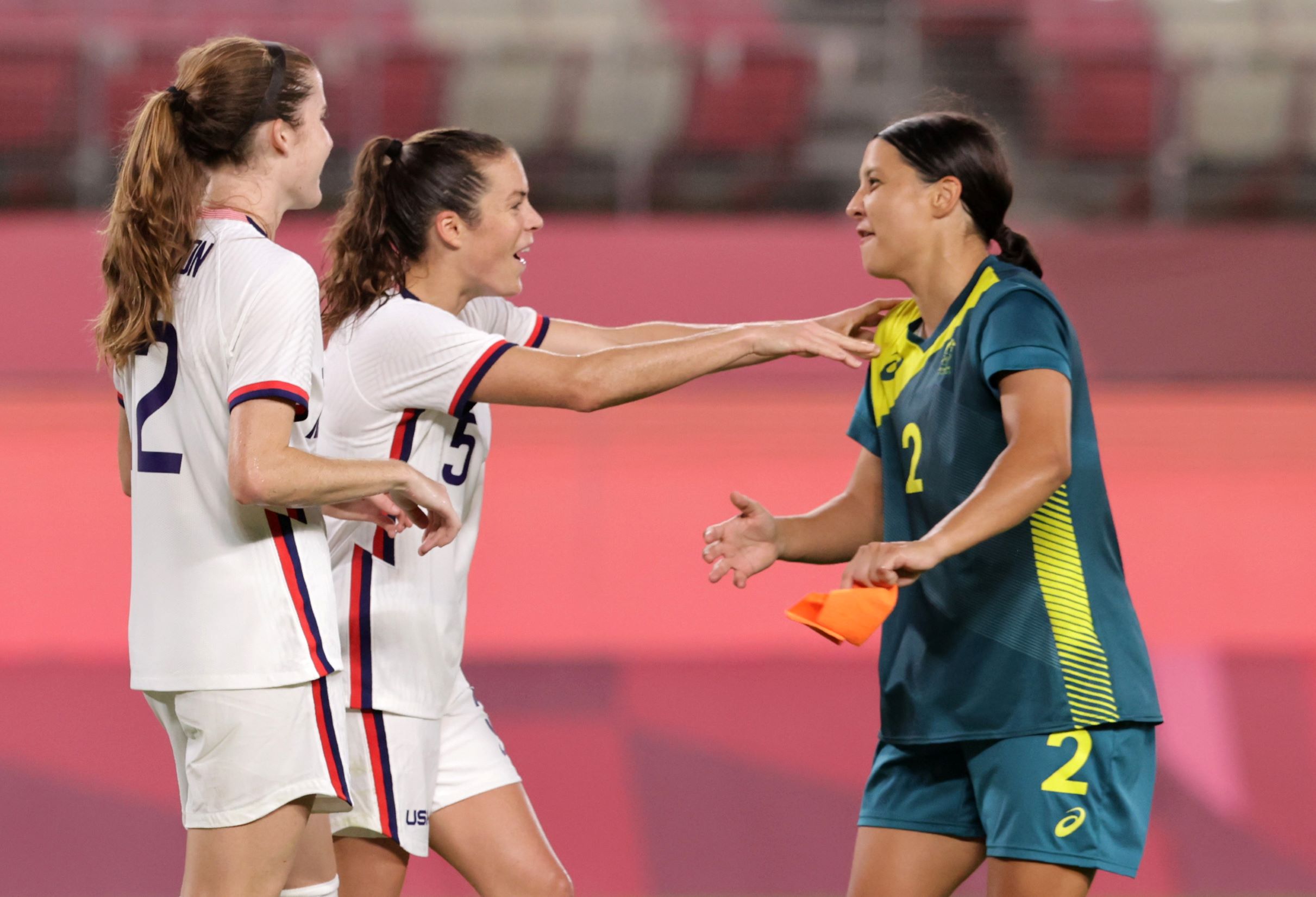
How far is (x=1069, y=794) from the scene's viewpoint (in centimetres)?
207

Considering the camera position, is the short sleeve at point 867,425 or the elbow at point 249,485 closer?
the elbow at point 249,485

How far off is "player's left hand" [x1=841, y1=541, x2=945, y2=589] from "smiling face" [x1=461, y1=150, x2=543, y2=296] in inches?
33.3

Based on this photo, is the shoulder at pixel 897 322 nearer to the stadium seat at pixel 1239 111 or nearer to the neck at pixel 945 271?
the neck at pixel 945 271

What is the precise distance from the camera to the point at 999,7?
411 inches

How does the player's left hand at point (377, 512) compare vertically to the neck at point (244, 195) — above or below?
below

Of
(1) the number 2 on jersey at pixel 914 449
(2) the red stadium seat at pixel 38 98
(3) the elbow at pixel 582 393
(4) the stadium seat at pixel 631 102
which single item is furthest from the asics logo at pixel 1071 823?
(2) the red stadium seat at pixel 38 98

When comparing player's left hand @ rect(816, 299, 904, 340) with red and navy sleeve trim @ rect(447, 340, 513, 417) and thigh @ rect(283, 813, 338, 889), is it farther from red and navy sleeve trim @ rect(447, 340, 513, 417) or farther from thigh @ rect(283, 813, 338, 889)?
thigh @ rect(283, 813, 338, 889)

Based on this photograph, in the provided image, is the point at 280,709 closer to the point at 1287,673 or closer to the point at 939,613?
the point at 939,613

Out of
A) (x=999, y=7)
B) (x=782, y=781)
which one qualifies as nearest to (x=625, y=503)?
(x=782, y=781)

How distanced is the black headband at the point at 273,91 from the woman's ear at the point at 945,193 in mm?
1034

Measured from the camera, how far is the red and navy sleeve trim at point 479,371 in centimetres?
221

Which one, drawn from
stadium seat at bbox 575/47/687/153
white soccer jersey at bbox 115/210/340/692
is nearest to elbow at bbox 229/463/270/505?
white soccer jersey at bbox 115/210/340/692

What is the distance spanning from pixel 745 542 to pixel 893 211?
2.02 feet

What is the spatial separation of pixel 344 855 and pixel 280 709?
61 centimetres
